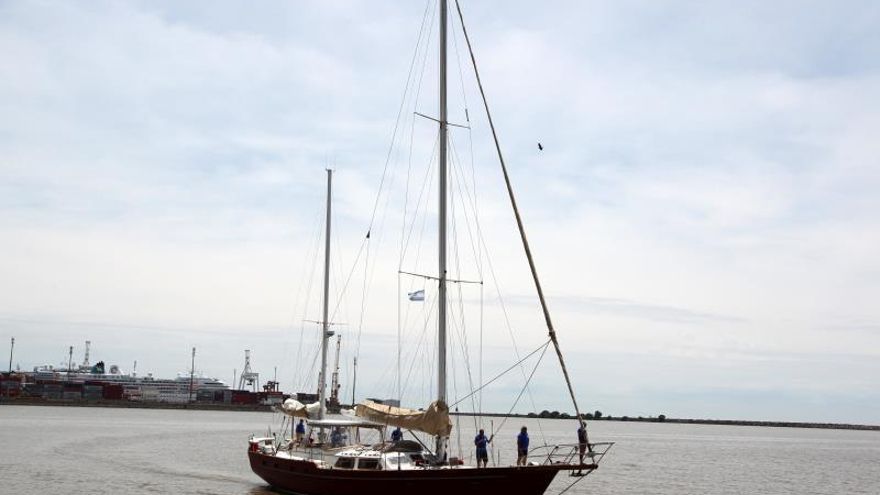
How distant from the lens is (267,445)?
1928 inches

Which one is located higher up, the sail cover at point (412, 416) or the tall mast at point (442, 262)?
the tall mast at point (442, 262)

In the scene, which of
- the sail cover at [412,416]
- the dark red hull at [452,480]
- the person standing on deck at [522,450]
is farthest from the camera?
the sail cover at [412,416]

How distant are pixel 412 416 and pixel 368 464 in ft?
8.44

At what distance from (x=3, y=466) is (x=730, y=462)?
69.2 meters

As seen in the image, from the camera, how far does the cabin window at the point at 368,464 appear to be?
35.7 metres

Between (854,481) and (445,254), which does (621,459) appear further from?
(445,254)

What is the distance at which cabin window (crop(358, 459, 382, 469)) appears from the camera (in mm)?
35688

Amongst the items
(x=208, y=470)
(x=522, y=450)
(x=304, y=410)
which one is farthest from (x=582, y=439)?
(x=208, y=470)

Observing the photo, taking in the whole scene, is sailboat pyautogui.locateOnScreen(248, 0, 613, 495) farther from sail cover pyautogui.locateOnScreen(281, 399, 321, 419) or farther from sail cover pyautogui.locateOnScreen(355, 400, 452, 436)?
sail cover pyautogui.locateOnScreen(281, 399, 321, 419)

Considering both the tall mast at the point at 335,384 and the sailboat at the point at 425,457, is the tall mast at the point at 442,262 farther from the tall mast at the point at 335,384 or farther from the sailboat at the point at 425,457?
the tall mast at the point at 335,384

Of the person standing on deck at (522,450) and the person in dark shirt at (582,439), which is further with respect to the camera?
the person standing on deck at (522,450)

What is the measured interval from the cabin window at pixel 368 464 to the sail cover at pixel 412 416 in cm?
179

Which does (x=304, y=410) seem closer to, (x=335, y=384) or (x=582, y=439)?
(x=335, y=384)

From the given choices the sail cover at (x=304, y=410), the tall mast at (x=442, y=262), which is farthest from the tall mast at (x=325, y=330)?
the tall mast at (x=442, y=262)
